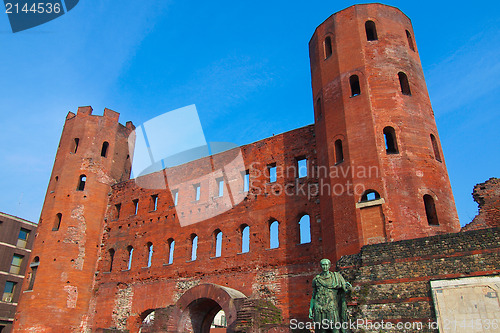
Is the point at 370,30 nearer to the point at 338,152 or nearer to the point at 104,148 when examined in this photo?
the point at 338,152

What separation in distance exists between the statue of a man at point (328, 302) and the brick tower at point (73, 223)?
673 inches

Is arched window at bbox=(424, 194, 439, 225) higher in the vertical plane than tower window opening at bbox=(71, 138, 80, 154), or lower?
lower

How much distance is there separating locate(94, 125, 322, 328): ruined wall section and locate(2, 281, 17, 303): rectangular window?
40.9ft

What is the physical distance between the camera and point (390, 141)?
650 inches

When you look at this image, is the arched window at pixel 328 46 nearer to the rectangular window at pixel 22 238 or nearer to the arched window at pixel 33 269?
the arched window at pixel 33 269

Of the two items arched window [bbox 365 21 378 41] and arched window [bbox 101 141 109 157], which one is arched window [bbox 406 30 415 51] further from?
arched window [bbox 101 141 109 157]

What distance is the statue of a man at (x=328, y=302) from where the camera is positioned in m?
8.72

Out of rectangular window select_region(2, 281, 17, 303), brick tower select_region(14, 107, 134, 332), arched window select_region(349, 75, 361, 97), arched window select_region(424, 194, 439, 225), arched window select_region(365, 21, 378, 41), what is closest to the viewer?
arched window select_region(424, 194, 439, 225)

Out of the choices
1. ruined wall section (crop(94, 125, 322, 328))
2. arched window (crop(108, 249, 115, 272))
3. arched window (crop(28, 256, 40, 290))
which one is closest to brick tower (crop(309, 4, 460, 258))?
ruined wall section (crop(94, 125, 322, 328))

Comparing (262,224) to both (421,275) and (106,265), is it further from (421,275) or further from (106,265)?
(106,265)

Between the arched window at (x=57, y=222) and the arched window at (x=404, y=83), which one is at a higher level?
the arched window at (x=404, y=83)

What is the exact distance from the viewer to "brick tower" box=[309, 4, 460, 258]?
14.4m

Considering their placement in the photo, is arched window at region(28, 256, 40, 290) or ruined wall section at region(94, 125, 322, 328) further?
arched window at region(28, 256, 40, 290)

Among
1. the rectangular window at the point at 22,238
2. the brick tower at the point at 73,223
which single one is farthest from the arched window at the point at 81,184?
the rectangular window at the point at 22,238
